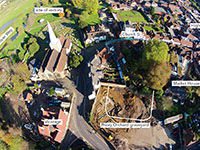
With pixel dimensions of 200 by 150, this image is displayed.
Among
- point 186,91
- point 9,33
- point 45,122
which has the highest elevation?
point 9,33

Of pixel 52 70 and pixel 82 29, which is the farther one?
pixel 82 29

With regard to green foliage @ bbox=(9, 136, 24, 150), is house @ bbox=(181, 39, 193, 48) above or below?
below

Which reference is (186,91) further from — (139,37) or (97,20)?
(97,20)

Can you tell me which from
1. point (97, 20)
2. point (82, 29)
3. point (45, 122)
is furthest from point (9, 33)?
point (45, 122)

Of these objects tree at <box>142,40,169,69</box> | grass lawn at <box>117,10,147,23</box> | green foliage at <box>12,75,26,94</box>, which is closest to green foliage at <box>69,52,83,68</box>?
green foliage at <box>12,75,26,94</box>

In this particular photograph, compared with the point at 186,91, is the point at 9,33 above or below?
above

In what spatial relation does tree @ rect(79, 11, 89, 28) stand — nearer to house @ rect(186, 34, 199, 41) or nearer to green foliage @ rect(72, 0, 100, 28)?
green foliage @ rect(72, 0, 100, 28)
